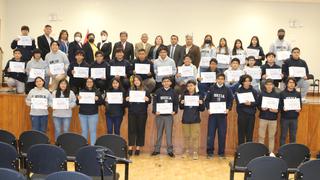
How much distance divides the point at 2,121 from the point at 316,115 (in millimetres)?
7858

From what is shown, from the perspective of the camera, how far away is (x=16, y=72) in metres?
10.6

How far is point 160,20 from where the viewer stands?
56.5ft

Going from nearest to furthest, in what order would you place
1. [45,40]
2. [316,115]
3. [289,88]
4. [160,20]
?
[289,88], [316,115], [45,40], [160,20]

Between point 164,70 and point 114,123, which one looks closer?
point 114,123

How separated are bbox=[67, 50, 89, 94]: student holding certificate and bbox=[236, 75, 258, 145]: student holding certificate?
12.2 feet

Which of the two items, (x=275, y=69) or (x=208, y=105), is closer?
(x=208, y=105)

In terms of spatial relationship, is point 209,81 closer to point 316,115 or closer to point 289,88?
point 289,88

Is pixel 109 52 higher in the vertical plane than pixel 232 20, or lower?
lower

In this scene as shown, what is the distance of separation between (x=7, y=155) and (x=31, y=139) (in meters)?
1.19

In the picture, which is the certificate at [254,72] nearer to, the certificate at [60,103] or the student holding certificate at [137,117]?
the student holding certificate at [137,117]

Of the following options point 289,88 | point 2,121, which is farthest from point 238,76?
point 2,121

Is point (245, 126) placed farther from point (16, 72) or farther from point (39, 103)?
point (16, 72)

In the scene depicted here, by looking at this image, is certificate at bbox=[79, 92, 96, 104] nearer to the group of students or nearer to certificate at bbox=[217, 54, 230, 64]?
the group of students

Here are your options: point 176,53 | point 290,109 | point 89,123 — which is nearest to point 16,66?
point 89,123
